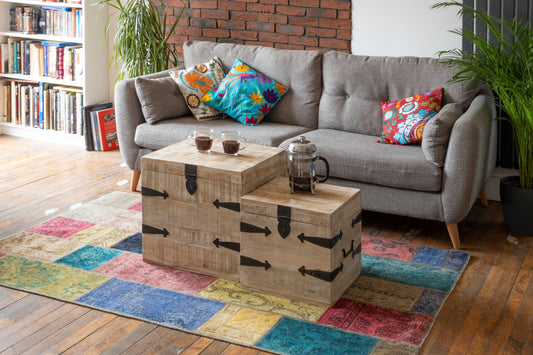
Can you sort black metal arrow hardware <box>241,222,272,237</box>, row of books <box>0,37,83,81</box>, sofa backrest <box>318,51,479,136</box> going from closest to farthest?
black metal arrow hardware <box>241,222,272,237</box>
sofa backrest <box>318,51,479,136</box>
row of books <box>0,37,83,81</box>

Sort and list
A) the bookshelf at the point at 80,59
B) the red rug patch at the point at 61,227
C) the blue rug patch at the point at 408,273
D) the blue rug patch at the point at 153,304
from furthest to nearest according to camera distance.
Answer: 1. the bookshelf at the point at 80,59
2. the red rug patch at the point at 61,227
3. the blue rug patch at the point at 408,273
4. the blue rug patch at the point at 153,304

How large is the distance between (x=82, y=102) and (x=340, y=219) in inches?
127

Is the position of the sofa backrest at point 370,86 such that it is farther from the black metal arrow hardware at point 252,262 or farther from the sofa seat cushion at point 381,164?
the black metal arrow hardware at point 252,262

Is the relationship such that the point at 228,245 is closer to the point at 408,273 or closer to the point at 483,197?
the point at 408,273

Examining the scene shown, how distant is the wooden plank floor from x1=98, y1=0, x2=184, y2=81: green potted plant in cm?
96

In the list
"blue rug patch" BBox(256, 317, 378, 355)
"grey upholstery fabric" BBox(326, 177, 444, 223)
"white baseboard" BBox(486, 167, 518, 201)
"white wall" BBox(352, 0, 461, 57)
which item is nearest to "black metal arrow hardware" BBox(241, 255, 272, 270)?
"blue rug patch" BBox(256, 317, 378, 355)

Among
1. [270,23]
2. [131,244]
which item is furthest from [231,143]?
[270,23]

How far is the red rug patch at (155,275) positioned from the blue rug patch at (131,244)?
0.38ft

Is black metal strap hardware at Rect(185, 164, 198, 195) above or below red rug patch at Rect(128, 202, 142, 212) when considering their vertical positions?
above

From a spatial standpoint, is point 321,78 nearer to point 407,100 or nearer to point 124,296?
point 407,100

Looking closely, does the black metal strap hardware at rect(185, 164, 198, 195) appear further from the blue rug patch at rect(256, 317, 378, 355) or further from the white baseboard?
the white baseboard

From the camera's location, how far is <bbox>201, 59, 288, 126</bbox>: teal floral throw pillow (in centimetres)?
445

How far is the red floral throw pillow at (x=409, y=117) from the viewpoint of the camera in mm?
3959

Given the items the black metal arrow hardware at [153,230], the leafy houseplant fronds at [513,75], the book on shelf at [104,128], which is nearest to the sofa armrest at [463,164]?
the leafy houseplant fronds at [513,75]
